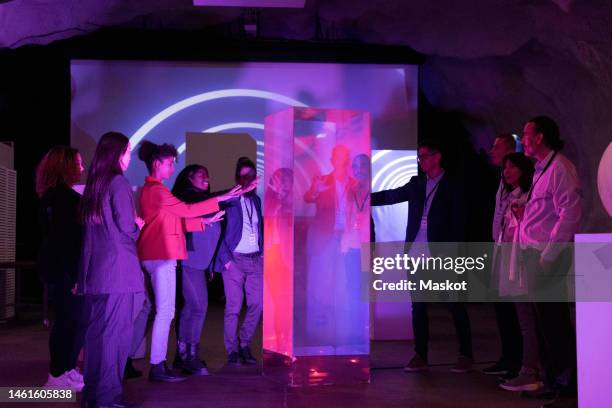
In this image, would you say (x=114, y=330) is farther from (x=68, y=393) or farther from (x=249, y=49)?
(x=249, y=49)

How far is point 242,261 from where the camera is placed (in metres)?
4.99

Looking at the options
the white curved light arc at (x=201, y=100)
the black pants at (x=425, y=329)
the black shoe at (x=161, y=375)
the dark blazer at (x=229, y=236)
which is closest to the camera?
the black shoe at (x=161, y=375)

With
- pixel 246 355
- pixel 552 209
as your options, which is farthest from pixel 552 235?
pixel 246 355

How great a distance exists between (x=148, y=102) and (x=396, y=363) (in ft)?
17.4

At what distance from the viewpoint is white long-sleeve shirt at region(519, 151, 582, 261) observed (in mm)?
3625

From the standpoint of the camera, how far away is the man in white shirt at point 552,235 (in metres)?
3.62

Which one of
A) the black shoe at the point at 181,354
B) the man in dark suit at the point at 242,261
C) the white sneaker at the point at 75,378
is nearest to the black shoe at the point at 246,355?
the man in dark suit at the point at 242,261

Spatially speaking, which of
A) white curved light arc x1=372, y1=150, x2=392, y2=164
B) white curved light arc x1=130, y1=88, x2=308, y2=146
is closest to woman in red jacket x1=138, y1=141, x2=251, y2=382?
white curved light arc x1=372, y1=150, x2=392, y2=164

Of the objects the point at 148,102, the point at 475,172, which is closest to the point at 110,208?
the point at 148,102

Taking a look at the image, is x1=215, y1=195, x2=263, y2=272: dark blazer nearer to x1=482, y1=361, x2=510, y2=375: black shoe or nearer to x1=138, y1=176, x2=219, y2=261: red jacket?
x1=138, y1=176, x2=219, y2=261: red jacket

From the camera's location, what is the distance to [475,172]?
10906 mm

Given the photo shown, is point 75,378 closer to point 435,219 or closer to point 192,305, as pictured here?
point 192,305

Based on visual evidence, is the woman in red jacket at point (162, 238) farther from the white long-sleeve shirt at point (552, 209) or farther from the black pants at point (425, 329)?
the white long-sleeve shirt at point (552, 209)

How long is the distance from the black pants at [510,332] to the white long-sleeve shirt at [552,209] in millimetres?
826
